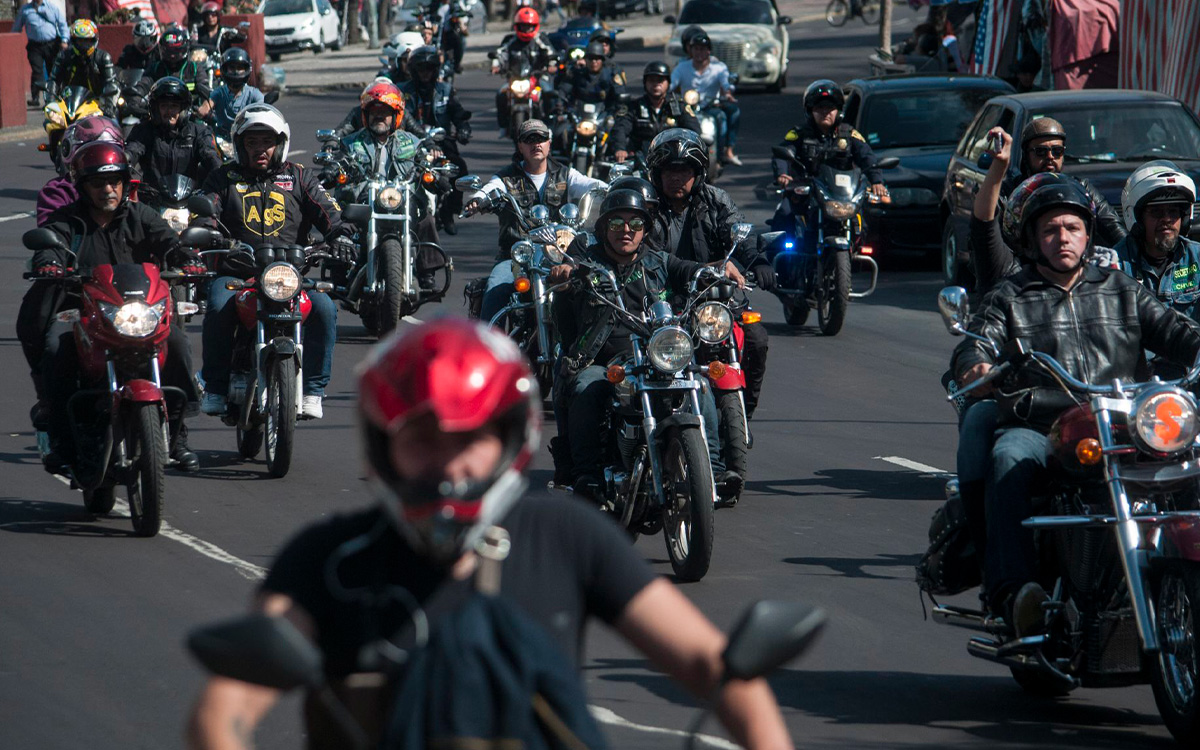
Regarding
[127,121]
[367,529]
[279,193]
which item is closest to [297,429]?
[279,193]

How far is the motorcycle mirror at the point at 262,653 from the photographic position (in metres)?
2.45

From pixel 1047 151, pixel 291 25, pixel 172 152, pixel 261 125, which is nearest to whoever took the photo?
pixel 1047 151

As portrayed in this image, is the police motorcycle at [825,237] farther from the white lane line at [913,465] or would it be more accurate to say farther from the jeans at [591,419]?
the jeans at [591,419]

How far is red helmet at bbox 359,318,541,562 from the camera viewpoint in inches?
99.4

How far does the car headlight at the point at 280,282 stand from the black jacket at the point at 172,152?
5.79 meters

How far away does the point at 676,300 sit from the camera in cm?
869

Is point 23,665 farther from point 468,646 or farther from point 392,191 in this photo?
point 392,191

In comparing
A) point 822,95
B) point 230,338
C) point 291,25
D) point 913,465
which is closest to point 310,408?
point 230,338

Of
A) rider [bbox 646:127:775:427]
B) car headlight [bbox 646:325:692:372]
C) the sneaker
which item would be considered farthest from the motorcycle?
rider [bbox 646:127:775:427]

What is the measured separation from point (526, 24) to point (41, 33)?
9731mm

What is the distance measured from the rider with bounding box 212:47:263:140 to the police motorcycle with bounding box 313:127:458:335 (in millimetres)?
4193

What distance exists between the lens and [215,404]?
1002 centimetres

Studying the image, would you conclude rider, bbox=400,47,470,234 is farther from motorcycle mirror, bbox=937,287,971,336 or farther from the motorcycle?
motorcycle mirror, bbox=937,287,971,336

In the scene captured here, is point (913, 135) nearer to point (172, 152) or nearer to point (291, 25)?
point (172, 152)
